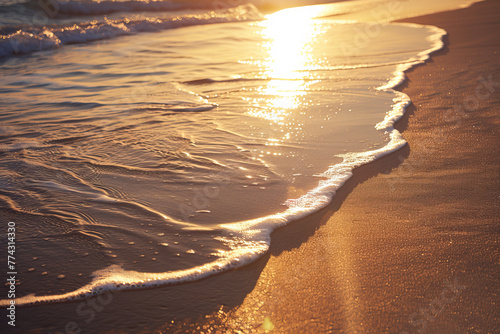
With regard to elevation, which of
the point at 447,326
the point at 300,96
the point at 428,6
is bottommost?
the point at 447,326

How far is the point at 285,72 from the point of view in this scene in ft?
22.1

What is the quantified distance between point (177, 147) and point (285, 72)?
329 cm

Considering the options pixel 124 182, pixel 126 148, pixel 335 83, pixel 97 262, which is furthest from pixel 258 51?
pixel 97 262

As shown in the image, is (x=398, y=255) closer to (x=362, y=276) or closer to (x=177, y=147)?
(x=362, y=276)

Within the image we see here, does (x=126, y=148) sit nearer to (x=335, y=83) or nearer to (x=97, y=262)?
(x=97, y=262)

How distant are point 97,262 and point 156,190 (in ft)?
2.82

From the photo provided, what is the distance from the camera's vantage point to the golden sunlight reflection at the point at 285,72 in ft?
16.0

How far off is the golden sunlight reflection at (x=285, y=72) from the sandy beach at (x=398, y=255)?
132 cm

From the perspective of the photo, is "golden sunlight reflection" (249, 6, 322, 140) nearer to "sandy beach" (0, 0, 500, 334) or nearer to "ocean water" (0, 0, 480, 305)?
"ocean water" (0, 0, 480, 305)

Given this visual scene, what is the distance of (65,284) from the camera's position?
2199 millimetres

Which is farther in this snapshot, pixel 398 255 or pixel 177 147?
pixel 177 147

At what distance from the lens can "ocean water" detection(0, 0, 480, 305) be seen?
246cm

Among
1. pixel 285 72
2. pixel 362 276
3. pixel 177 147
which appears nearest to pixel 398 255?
pixel 362 276

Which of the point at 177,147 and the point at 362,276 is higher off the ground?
the point at 177,147
